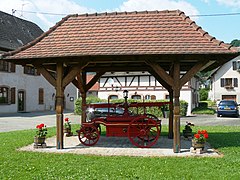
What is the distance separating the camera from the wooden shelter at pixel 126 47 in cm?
930

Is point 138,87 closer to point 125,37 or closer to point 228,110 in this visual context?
point 228,110

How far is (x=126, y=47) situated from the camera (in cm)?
959

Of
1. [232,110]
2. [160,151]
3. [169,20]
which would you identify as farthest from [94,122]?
[232,110]

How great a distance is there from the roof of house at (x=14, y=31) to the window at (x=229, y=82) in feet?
85.5

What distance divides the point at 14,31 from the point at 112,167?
3019 centimetres

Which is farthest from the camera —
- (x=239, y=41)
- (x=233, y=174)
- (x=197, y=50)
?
(x=239, y=41)

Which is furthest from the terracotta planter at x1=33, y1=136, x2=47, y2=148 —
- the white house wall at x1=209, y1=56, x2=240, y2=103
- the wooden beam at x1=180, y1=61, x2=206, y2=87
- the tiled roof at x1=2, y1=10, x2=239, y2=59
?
the white house wall at x1=209, y1=56, x2=240, y2=103

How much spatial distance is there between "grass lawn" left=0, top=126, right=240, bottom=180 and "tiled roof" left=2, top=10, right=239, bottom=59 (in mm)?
2808

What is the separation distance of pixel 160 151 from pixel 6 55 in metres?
5.34

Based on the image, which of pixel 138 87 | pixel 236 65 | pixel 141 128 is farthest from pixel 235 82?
Result: pixel 141 128

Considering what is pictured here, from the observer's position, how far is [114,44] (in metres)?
9.92

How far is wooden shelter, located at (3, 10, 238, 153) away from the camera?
30.5 ft

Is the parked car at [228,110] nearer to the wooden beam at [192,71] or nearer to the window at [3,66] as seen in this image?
the window at [3,66]

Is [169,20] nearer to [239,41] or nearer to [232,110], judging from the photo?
[232,110]
